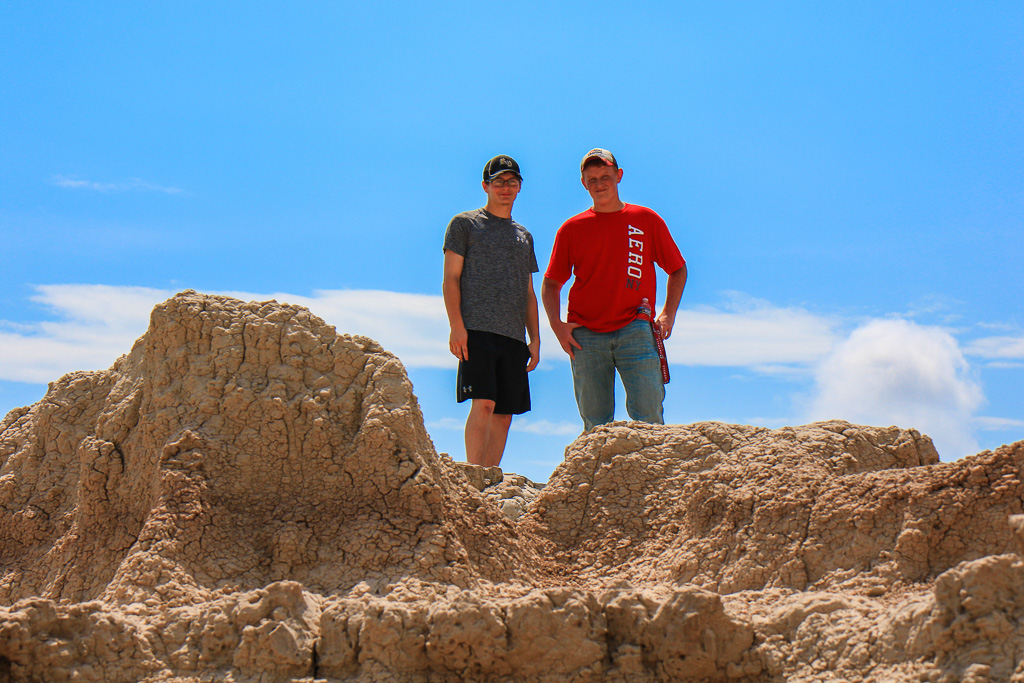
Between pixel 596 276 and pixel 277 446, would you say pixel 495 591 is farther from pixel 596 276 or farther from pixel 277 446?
pixel 596 276

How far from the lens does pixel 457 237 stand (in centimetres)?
614

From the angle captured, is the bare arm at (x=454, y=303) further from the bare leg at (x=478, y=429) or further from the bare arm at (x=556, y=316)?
the bare arm at (x=556, y=316)

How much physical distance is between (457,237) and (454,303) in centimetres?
43

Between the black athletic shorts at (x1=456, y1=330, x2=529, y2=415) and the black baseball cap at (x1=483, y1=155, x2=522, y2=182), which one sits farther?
the black baseball cap at (x1=483, y1=155, x2=522, y2=182)

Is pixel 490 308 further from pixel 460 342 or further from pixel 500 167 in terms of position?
pixel 500 167

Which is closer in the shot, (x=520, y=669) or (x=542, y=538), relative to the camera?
(x=520, y=669)

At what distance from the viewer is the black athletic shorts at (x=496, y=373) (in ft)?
19.7

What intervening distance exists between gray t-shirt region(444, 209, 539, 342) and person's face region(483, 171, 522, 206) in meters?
0.13

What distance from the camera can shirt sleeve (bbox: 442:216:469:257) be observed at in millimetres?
6133

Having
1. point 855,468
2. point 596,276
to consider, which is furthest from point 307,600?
point 596,276

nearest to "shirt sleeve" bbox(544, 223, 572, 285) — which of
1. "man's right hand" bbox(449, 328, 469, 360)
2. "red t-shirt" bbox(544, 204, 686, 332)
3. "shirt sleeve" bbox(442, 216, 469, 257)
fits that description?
"red t-shirt" bbox(544, 204, 686, 332)

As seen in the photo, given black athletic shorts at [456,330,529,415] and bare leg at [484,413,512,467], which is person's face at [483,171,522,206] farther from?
bare leg at [484,413,512,467]

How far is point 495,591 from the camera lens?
3.92 m

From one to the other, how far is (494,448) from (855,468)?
2.49 meters
